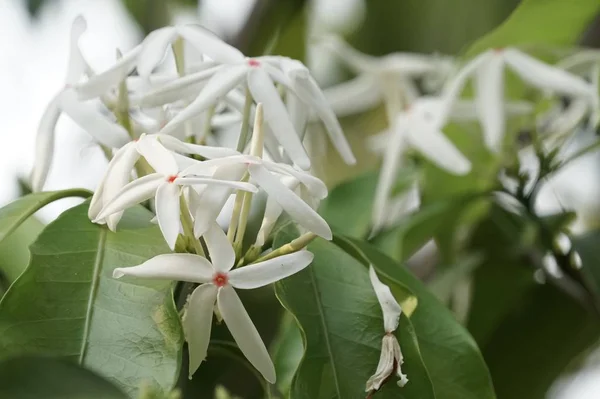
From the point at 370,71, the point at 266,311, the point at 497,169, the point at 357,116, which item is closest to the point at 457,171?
the point at 497,169

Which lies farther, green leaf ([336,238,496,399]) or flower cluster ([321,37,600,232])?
flower cluster ([321,37,600,232])

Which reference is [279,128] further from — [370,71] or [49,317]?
[370,71]

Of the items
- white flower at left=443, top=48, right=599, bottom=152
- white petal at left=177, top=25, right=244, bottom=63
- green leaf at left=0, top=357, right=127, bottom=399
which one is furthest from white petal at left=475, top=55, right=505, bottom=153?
green leaf at left=0, top=357, right=127, bottom=399

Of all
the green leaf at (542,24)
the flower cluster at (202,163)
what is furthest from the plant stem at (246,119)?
the green leaf at (542,24)

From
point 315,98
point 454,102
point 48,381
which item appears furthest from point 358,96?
point 48,381

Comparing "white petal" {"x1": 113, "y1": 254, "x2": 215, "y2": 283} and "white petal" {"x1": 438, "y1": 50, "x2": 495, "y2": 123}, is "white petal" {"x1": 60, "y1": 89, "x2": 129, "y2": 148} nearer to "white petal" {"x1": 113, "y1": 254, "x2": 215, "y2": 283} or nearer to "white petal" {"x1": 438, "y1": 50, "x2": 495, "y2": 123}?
"white petal" {"x1": 113, "y1": 254, "x2": 215, "y2": 283}

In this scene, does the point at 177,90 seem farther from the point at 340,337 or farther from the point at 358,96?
the point at 358,96
